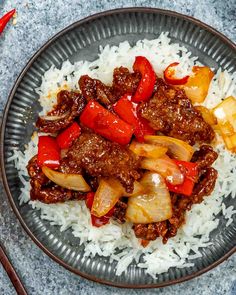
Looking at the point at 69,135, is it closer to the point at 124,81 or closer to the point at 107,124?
the point at 107,124

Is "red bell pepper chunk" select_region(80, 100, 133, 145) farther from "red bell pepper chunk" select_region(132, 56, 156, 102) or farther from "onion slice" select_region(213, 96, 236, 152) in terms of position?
"onion slice" select_region(213, 96, 236, 152)

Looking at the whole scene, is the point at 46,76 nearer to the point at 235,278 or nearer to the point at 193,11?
the point at 193,11

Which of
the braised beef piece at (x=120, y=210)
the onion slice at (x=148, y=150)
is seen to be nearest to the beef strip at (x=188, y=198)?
the braised beef piece at (x=120, y=210)

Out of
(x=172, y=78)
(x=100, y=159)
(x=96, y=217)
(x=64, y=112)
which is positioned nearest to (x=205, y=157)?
(x=172, y=78)

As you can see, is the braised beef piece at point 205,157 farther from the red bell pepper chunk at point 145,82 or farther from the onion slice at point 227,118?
the red bell pepper chunk at point 145,82

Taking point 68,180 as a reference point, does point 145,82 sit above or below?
above

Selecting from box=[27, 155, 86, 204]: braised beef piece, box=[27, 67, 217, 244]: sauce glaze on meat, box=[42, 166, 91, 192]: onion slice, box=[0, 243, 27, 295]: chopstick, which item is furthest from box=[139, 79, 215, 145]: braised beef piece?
box=[0, 243, 27, 295]: chopstick
